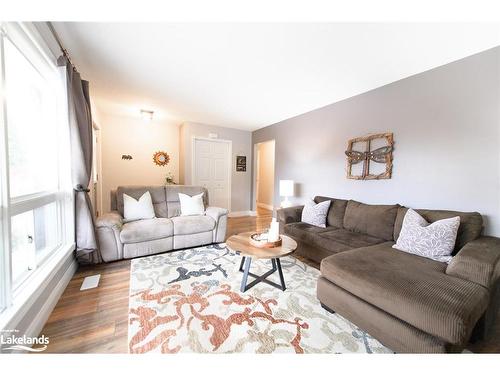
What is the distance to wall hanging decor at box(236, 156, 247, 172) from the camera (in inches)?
208

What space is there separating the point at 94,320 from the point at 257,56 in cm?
271

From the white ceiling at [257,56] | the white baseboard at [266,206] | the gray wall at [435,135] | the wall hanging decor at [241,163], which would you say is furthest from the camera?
the white baseboard at [266,206]

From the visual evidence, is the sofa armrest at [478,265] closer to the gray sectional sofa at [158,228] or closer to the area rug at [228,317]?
the area rug at [228,317]

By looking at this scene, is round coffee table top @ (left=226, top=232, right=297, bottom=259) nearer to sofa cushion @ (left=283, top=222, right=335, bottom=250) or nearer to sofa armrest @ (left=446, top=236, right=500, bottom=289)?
sofa cushion @ (left=283, top=222, right=335, bottom=250)

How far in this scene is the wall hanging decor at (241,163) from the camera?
5281 millimetres

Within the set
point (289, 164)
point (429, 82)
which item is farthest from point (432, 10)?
point (289, 164)

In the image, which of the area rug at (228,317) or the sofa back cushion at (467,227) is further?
the sofa back cushion at (467,227)

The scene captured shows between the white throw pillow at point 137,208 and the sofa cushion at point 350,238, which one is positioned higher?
the white throw pillow at point 137,208

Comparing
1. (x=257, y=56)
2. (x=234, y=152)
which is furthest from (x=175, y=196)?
(x=257, y=56)

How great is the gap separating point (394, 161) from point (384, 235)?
0.99 metres

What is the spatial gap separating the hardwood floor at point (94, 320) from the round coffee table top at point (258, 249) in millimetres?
999

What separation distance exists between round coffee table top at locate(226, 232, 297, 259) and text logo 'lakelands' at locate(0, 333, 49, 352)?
1.38 m

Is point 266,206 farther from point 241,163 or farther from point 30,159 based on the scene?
point 30,159

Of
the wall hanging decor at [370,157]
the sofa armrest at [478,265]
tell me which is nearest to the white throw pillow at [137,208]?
the wall hanging decor at [370,157]
